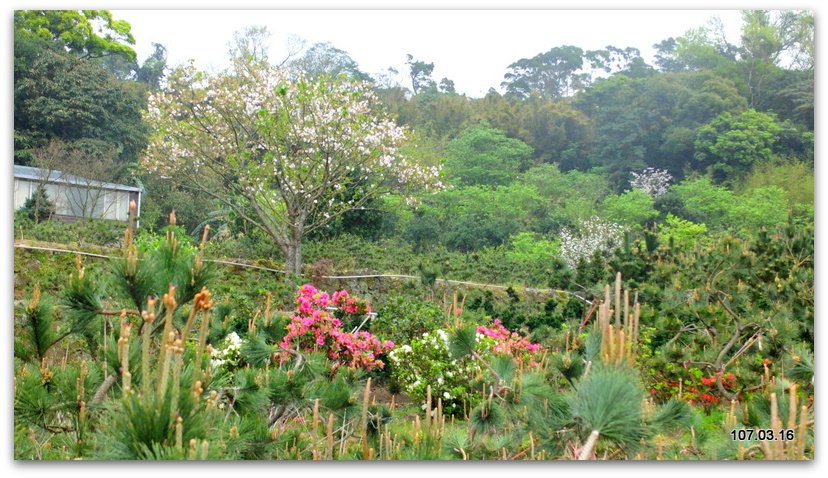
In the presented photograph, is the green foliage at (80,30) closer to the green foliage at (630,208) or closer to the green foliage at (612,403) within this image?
the green foliage at (630,208)

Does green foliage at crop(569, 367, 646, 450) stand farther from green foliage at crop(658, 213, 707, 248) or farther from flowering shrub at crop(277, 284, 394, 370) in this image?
green foliage at crop(658, 213, 707, 248)

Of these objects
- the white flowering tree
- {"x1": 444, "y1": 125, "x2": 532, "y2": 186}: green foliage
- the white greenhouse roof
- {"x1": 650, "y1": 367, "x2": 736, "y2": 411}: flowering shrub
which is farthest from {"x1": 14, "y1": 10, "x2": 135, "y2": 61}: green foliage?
{"x1": 650, "y1": 367, "x2": 736, "y2": 411}: flowering shrub

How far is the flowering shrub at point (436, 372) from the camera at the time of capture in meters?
3.80

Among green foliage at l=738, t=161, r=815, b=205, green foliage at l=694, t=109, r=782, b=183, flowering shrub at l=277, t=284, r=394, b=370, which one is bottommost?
flowering shrub at l=277, t=284, r=394, b=370

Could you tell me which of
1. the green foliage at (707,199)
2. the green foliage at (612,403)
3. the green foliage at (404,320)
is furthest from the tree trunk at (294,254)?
the green foliage at (612,403)

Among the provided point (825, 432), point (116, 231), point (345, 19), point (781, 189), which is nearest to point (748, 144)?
point (781, 189)

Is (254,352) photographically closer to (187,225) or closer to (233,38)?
(233,38)

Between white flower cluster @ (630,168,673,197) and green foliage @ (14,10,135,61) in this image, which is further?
white flower cluster @ (630,168,673,197)

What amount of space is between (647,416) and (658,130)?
2806mm

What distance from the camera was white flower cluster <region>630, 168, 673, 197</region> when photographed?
3.98 metres

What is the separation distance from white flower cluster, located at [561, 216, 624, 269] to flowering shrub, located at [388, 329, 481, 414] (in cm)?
124

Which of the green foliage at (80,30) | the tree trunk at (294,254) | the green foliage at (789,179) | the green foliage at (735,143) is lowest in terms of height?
the tree trunk at (294,254)

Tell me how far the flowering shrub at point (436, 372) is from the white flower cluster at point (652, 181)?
4.38 feet

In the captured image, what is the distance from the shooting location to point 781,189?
11.7 feet
